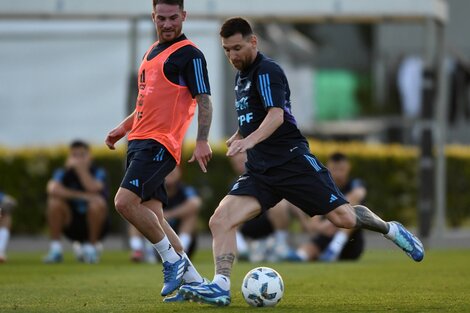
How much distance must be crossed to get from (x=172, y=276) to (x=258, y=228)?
292 inches

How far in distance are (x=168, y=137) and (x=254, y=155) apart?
0.68 metres

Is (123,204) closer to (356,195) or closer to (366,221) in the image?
(366,221)

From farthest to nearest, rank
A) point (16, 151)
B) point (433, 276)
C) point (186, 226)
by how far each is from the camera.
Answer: point (16, 151), point (186, 226), point (433, 276)

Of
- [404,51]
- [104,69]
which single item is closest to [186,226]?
[104,69]

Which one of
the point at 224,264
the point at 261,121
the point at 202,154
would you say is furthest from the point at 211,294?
the point at 261,121

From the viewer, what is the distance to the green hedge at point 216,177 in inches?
825

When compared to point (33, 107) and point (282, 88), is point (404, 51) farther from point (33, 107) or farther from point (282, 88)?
point (282, 88)

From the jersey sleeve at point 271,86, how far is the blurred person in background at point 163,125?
2.00 feet

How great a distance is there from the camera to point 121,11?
55.9ft

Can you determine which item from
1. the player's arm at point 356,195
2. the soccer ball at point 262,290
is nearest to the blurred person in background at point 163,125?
the soccer ball at point 262,290

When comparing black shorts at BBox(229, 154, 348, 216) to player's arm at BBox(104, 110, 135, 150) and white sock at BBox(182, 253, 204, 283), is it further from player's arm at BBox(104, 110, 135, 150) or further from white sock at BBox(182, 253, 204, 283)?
player's arm at BBox(104, 110, 135, 150)

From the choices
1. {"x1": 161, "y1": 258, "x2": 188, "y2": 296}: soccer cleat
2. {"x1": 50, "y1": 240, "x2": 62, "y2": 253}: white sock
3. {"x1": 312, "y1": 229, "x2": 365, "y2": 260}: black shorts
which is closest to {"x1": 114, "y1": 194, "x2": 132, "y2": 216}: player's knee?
{"x1": 161, "y1": 258, "x2": 188, "y2": 296}: soccer cleat

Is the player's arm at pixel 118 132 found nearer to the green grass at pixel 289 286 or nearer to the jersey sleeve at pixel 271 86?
the green grass at pixel 289 286

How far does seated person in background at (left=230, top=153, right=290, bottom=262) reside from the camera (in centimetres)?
1600
